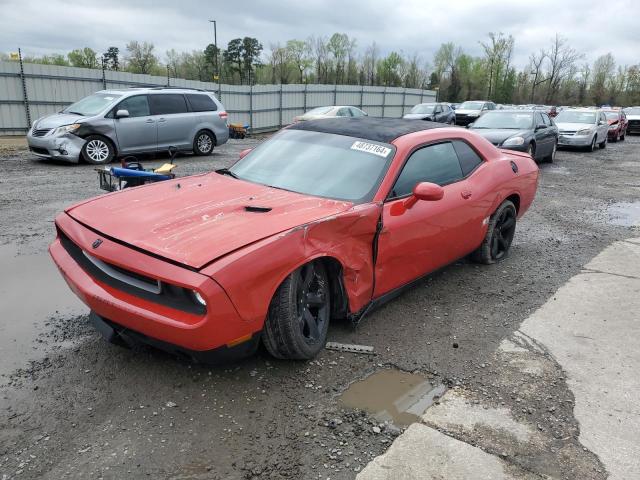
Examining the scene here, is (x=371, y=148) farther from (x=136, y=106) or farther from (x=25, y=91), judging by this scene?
(x=25, y=91)

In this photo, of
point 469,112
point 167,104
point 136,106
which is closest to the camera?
point 136,106

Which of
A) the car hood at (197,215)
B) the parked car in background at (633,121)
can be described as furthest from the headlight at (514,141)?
the parked car in background at (633,121)

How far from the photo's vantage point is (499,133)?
12.3 m

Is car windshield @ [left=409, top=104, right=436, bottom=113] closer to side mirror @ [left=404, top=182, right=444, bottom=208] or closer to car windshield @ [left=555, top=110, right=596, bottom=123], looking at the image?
car windshield @ [left=555, top=110, right=596, bottom=123]

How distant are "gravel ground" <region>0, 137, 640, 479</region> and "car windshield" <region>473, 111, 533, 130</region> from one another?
361 inches

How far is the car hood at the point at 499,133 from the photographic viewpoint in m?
12.0

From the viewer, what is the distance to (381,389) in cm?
307

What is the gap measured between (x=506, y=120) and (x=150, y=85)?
1367cm

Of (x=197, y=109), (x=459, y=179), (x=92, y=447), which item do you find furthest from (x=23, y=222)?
(x=197, y=109)

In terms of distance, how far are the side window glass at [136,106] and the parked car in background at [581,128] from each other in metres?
13.7

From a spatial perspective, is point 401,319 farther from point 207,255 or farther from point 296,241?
point 207,255

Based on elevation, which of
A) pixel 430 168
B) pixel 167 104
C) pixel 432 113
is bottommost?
pixel 432 113

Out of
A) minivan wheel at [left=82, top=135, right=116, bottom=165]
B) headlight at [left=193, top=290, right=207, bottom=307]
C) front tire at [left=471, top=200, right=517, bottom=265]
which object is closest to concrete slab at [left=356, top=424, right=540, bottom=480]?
headlight at [left=193, top=290, right=207, bottom=307]

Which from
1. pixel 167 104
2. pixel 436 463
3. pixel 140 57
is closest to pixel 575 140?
pixel 167 104
